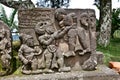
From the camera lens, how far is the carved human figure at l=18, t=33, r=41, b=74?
4.00 metres

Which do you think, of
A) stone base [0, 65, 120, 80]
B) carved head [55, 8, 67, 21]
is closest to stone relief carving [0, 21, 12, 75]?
stone base [0, 65, 120, 80]

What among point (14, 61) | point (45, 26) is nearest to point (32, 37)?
point (45, 26)

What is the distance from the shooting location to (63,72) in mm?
4102

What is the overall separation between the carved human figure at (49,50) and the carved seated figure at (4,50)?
513mm

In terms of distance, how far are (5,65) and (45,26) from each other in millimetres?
872

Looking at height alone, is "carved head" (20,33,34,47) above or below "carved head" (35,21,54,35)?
below

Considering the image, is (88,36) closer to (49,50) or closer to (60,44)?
(60,44)

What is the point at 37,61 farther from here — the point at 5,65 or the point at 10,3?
the point at 10,3

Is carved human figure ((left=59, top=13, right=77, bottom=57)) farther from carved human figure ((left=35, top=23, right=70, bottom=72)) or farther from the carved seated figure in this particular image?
the carved seated figure

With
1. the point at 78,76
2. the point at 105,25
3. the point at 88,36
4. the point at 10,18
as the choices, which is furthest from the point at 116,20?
the point at 78,76

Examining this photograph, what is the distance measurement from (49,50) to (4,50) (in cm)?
70

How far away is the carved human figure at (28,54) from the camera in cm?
400

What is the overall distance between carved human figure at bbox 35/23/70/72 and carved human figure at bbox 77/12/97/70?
0.41m

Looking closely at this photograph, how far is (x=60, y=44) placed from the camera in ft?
13.9
